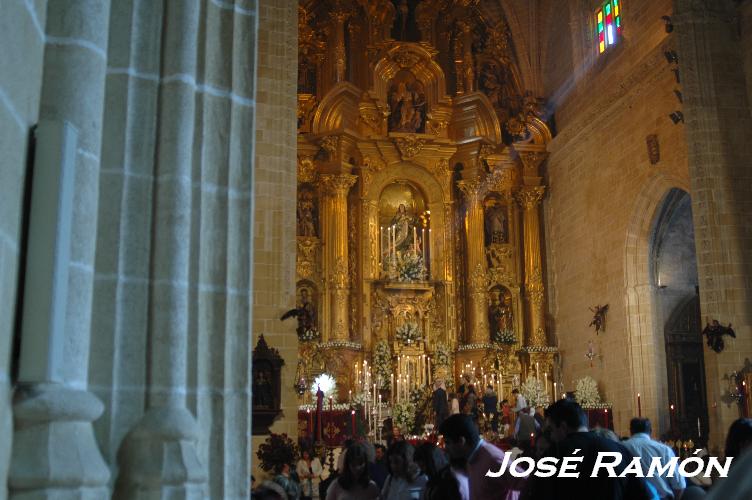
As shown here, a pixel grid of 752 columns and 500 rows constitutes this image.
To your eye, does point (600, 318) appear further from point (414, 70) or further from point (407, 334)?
point (414, 70)

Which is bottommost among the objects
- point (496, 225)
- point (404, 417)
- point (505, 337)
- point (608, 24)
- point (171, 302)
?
point (404, 417)

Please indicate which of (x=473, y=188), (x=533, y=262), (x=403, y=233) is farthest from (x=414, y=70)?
(x=533, y=262)

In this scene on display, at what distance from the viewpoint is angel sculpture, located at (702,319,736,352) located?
14469 millimetres

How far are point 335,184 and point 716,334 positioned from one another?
1107 cm

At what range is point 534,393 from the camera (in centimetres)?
2120

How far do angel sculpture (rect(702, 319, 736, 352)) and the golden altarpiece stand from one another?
8294 millimetres

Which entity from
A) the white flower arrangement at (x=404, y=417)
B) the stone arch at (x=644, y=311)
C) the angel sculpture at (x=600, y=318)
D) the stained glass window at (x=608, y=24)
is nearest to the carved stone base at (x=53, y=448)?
the white flower arrangement at (x=404, y=417)

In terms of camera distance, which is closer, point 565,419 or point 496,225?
point 565,419

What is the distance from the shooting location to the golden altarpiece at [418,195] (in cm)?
2252

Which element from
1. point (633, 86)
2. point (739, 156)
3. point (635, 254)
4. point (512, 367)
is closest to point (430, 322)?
point (512, 367)

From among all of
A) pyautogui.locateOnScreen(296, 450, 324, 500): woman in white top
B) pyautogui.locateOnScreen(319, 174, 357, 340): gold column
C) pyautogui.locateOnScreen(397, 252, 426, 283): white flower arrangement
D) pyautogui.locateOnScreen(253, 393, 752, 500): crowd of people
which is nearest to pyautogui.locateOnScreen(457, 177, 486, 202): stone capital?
pyautogui.locateOnScreen(397, 252, 426, 283): white flower arrangement

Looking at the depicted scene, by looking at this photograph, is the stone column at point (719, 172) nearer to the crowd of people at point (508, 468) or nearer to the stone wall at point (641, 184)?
the stone wall at point (641, 184)

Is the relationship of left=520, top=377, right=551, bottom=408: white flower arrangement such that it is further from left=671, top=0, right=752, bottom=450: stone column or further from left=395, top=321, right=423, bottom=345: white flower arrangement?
left=671, top=0, right=752, bottom=450: stone column

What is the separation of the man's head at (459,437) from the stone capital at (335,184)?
58.5 ft
